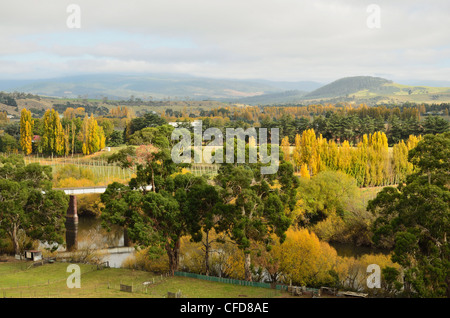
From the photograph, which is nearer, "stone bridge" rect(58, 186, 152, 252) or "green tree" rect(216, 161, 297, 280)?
"green tree" rect(216, 161, 297, 280)

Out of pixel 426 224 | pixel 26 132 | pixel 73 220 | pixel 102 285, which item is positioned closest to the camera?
pixel 426 224

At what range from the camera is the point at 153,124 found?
12038 centimetres

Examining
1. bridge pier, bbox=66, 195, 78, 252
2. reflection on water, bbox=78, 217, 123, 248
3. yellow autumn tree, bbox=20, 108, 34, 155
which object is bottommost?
reflection on water, bbox=78, 217, 123, 248

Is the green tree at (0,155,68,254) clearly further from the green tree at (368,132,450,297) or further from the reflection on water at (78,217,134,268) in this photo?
the green tree at (368,132,450,297)

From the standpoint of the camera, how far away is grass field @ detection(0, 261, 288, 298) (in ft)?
101

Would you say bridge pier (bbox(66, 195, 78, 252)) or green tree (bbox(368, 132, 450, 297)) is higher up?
green tree (bbox(368, 132, 450, 297))

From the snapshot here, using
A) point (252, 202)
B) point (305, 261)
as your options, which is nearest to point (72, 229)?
point (252, 202)

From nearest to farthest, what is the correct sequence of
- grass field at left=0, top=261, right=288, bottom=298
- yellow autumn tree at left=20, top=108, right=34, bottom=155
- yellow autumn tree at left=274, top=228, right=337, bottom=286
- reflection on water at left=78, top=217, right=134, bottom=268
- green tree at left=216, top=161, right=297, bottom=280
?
grass field at left=0, top=261, right=288, bottom=298 → green tree at left=216, top=161, right=297, bottom=280 → yellow autumn tree at left=274, top=228, right=337, bottom=286 → reflection on water at left=78, top=217, right=134, bottom=268 → yellow autumn tree at left=20, top=108, right=34, bottom=155

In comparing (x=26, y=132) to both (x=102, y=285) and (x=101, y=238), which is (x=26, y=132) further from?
(x=102, y=285)

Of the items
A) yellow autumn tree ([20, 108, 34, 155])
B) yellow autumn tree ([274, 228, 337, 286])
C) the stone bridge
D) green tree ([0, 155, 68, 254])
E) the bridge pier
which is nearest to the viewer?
yellow autumn tree ([274, 228, 337, 286])

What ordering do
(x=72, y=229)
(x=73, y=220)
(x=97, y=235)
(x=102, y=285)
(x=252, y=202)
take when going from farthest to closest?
(x=97, y=235) < (x=73, y=220) < (x=72, y=229) < (x=252, y=202) < (x=102, y=285)

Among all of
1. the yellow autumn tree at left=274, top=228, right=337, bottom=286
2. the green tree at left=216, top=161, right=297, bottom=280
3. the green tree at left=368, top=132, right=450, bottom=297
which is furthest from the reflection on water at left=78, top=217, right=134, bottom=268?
the green tree at left=368, top=132, right=450, bottom=297

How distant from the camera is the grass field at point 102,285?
3075 cm

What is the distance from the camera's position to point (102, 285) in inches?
1330
